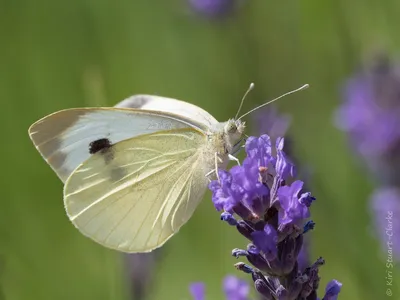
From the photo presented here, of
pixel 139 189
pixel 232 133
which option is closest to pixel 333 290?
pixel 232 133

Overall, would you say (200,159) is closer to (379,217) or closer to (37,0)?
(379,217)

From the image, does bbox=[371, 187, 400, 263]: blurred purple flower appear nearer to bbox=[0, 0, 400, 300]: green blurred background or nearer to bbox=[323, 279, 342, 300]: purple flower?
bbox=[0, 0, 400, 300]: green blurred background

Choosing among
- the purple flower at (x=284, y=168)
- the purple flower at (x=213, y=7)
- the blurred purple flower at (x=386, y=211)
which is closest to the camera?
the purple flower at (x=284, y=168)

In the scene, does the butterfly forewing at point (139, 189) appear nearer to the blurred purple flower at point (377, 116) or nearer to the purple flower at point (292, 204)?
the purple flower at point (292, 204)

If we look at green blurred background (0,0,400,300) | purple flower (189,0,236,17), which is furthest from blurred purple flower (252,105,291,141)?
purple flower (189,0,236,17)

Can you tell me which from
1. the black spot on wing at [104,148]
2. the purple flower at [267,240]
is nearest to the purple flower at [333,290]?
the purple flower at [267,240]

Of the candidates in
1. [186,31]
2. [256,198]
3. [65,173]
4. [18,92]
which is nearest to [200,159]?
[65,173]
